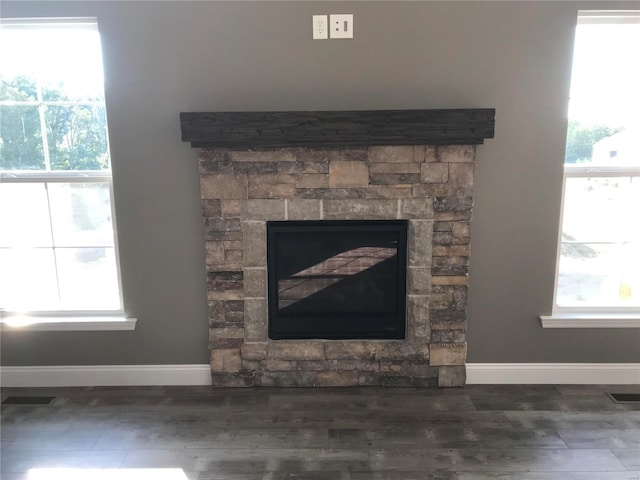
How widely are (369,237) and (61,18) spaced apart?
80.5 inches

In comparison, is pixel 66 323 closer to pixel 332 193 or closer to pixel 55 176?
pixel 55 176

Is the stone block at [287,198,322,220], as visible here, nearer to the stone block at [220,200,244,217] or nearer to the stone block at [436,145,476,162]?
the stone block at [220,200,244,217]

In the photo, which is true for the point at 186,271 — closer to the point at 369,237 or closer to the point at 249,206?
the point at 249,206

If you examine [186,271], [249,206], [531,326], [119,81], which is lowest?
[531,326]

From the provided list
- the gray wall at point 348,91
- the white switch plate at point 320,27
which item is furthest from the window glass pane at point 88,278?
the white switch plate at point 320,27

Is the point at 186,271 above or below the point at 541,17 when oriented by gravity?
below

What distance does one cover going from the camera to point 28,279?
280 centimetres

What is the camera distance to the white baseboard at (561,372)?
2.77 m

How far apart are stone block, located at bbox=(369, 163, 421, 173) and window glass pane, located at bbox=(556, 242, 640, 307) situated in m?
1.04

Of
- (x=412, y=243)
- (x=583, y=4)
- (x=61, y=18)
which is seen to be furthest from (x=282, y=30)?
(x=583, y=4)

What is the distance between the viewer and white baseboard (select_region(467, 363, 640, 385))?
277cm

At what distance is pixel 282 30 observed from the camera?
2.45 m

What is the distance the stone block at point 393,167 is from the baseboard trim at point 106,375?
154cm

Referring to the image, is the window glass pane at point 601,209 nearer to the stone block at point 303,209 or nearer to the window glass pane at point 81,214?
the stone block at point 303,209
